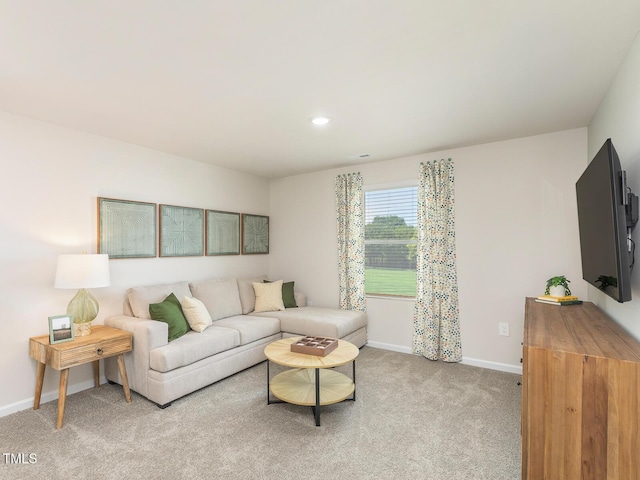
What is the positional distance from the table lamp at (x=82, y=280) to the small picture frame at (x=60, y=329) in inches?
3.7

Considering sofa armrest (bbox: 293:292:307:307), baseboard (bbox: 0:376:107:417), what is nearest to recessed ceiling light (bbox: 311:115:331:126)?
sofa armrest (bbox: 293:292:307:307)

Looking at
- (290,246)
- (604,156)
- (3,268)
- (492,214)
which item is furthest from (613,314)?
(3,268)

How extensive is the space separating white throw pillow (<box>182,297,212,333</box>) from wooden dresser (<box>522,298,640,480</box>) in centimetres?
284

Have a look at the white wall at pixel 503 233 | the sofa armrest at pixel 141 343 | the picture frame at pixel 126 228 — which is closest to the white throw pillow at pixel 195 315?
the sofa armrest at pixel 141 343

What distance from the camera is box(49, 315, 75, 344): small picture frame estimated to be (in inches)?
104

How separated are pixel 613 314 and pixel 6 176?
4.58 meters

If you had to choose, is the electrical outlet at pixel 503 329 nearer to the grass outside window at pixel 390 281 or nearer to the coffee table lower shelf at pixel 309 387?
the grass outside window at pixel 390 281

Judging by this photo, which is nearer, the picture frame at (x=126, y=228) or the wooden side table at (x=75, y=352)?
the wooden side table at (x=75, y=352)

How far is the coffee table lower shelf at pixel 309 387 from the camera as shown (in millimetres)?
2607

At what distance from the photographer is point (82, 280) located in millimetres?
2730

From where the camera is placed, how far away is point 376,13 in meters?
1.59

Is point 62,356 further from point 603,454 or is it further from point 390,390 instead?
point 603,454

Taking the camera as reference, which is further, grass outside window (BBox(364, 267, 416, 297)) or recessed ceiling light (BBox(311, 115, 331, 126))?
grass outside window (BBox(364, 267, 416, 297))

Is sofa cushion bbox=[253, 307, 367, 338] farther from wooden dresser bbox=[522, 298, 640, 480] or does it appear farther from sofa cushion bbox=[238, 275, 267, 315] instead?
wooden dresser bbox=[522, 298, 640, 480]
